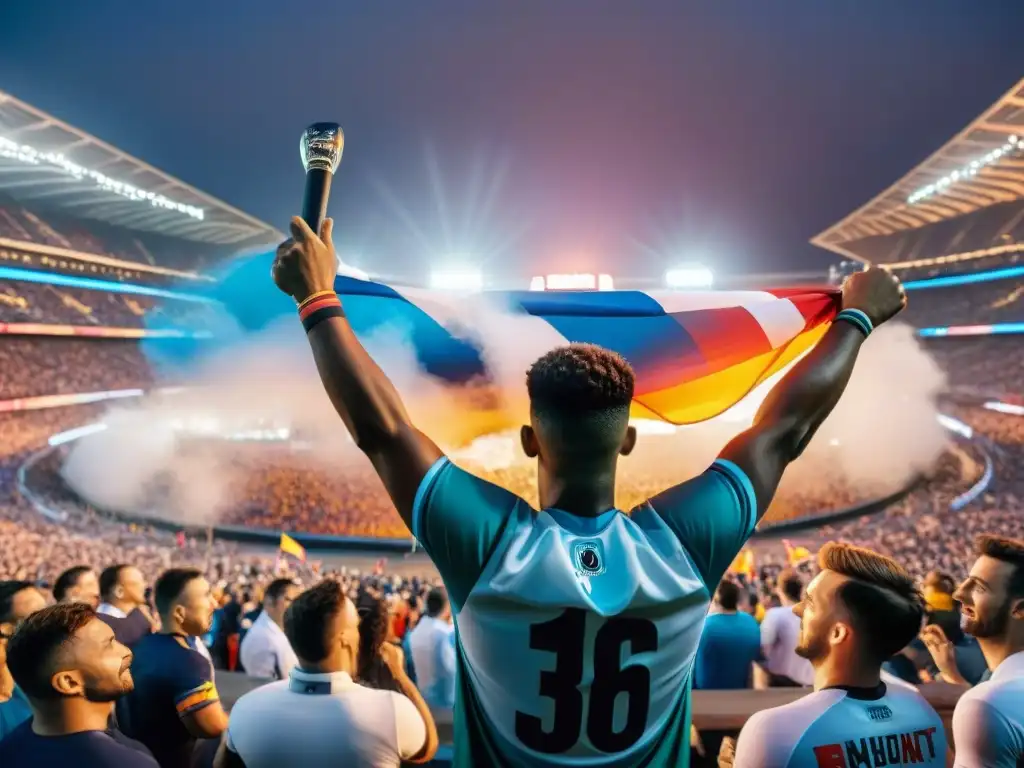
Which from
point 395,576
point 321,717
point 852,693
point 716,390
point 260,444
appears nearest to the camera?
point 852,693

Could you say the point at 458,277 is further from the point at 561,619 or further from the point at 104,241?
the point at 561,619

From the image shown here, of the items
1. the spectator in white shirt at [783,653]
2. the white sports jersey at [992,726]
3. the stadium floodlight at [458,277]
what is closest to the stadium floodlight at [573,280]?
the stadium floodlight at [458,277]

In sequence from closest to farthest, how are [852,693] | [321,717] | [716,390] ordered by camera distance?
[852,693] → [321,717] → [716,390]

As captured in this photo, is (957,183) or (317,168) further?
(957,183)

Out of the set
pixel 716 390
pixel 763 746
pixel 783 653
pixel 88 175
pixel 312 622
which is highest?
pixel 88 175

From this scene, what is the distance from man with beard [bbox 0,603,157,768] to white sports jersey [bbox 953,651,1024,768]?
2524mm

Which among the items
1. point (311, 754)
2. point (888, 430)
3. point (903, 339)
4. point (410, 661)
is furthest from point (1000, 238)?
point (311, 754)

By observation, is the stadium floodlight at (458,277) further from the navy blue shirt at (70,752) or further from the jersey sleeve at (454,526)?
the jersey sleeve at (454,526)

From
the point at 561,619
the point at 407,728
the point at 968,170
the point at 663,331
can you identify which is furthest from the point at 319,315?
the point at 968,170

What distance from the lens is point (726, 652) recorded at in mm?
5141

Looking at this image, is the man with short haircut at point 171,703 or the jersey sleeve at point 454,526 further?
the man with short haircut at point 171,703

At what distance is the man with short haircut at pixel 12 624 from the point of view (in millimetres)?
3381

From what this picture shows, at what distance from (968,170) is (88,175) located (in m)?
37.6

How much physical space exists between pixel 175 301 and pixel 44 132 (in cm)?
1143
